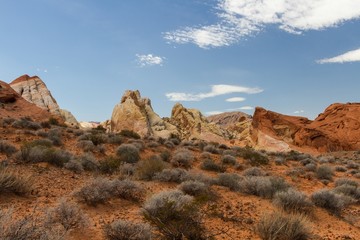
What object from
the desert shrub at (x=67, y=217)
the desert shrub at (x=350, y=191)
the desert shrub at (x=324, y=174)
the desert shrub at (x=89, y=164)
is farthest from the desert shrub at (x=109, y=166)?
the desert shrub at (x=324, y=174)

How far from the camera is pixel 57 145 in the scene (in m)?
18.4

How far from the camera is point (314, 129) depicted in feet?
160

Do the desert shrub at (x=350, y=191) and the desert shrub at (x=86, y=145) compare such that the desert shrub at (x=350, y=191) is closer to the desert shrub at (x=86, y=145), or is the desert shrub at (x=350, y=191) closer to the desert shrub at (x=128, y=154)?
the desert shrub at (x=128, y=154)

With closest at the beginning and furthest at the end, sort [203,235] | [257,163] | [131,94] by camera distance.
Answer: [203,235], [257,163], [131,94]

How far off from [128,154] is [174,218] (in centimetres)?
1047

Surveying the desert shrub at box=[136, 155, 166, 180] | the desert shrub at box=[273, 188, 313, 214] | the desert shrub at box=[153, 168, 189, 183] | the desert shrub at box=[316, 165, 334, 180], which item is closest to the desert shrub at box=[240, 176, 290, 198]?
the desert shrub at box=[273, 188, 313, 214]

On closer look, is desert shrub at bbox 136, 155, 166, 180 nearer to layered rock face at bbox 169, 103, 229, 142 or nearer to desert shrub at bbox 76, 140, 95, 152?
desert shrub at bbox 76, 140, 95, 152

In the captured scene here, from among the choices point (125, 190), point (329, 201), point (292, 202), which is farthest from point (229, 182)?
point (125, 190)

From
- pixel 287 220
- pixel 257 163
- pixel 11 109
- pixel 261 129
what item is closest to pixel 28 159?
pixel 287 220

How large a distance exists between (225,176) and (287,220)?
5.09m

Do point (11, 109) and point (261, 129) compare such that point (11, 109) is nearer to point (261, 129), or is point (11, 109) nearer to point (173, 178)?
point (173, 178)

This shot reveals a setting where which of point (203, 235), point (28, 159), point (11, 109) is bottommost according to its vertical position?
point (203, 235)

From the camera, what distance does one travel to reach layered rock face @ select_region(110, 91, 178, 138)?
43.5 m

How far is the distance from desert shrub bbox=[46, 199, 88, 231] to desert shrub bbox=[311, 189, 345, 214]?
744 centimetres
